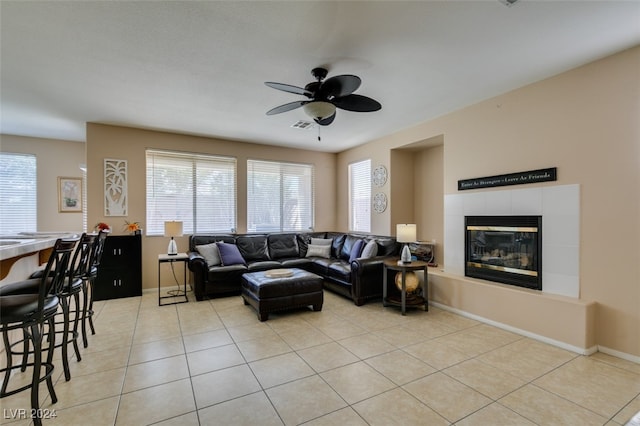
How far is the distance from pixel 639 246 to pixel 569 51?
1893 millimetres

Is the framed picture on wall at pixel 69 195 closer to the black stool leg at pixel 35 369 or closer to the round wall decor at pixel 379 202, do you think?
the black stool leg at pixel 35 369

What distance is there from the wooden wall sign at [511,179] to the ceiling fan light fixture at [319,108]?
7.34ft

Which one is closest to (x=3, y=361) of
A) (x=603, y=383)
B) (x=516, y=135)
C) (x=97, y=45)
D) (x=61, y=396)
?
(x=61, y=396)

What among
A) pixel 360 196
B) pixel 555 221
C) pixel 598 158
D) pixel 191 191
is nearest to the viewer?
pixel 598 158

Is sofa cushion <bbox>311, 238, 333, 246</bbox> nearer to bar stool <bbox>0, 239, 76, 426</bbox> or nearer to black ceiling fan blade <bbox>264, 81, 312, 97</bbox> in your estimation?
black ceiling fan blade <bbox>264, 81, 312, 97</bbox>

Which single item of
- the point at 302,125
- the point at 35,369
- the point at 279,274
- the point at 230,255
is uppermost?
the point at 302,125

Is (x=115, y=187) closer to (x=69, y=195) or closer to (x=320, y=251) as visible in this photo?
(x=69, y=195)

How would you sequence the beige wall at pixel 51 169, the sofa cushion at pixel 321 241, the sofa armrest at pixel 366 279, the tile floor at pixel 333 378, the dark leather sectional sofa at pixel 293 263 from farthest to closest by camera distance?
the sofa cushion at pixel 321 241
the beige wall at pixel 51 169
the dark leather sectional sofa at pixel 293 263
the sofa armrest at pixel 366 279
the tile floor at pixel 333 378

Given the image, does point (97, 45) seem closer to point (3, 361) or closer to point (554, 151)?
point (3, 361)

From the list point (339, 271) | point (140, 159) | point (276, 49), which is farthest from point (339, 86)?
point (140, 159)

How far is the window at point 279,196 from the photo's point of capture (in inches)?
244

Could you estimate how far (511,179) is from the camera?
3533 millimetres

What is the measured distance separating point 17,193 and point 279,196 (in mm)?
4907

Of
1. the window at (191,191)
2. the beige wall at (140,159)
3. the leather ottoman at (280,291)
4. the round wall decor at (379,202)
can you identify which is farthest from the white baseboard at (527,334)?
the window at (191,191)
